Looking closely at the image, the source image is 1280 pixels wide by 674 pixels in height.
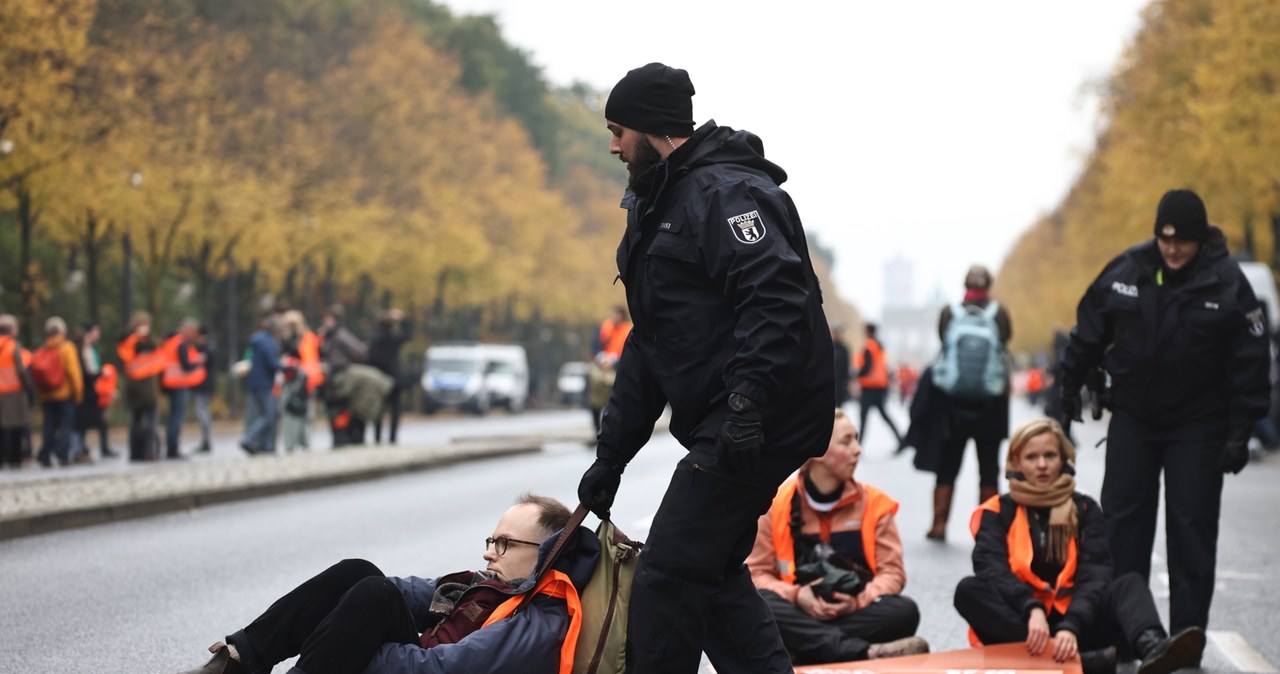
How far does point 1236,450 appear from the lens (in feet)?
23.4

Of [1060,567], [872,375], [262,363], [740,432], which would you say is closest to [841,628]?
[1060,567]

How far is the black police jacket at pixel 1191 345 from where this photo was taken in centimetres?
723

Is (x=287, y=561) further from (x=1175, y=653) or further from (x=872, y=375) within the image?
(x=872, y=375)

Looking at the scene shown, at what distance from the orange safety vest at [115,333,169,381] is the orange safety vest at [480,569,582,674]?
17394mm

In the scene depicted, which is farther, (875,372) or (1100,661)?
(875,372)

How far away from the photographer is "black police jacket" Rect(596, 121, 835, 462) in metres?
4.54

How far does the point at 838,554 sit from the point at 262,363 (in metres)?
15.4

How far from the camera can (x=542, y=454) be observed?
79.2 feet

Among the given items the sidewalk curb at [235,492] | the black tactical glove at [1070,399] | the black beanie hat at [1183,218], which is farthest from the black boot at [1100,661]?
the sidewalk curb at [235,492]

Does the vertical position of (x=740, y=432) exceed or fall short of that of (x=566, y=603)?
it exceeds it

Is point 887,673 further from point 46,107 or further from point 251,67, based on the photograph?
point 251,67

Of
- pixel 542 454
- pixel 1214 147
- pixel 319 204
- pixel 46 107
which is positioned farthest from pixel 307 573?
pixel 319 204

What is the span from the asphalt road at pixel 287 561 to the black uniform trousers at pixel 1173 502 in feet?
1.01

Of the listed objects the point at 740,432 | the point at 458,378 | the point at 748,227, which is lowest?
the point at 458,378
